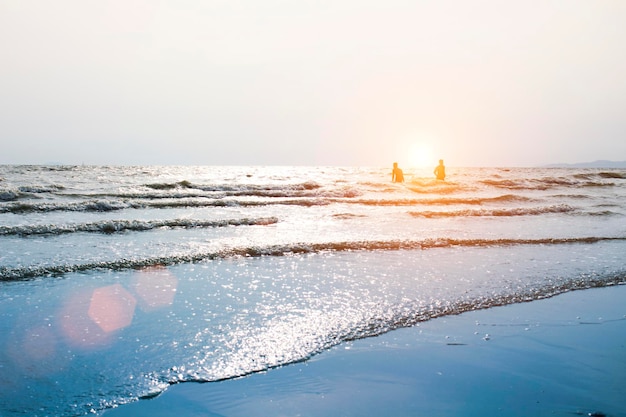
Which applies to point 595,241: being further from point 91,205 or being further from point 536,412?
point 91,205

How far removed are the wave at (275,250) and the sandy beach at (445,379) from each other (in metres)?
4.77

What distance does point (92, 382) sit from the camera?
3.74m

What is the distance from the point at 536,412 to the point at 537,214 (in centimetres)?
1561

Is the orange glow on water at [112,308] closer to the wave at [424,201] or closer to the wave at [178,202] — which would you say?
the wave at [178,202]

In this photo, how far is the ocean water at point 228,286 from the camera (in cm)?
402

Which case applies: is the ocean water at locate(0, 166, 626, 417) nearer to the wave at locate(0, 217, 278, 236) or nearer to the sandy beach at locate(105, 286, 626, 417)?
the wave at locate(0, 217, 278, 236)

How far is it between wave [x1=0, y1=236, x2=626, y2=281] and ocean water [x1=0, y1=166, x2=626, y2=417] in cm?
4

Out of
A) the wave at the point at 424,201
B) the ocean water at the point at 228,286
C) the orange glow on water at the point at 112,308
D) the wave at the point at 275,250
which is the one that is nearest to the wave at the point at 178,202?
the wave at the point at 424,201

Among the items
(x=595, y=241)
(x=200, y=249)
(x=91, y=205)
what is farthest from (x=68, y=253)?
(x=595, y=241)

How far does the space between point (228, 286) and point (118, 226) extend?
7.08 m

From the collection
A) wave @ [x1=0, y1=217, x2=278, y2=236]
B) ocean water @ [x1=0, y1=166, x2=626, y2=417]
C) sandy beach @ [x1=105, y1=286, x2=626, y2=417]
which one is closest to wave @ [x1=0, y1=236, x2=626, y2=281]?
ocean water @ [x1=0, y1=166, x2=626, y2=417]

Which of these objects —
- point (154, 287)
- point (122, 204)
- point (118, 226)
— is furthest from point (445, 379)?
point (122, 204)

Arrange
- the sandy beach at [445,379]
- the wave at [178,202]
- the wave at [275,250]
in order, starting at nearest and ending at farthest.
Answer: the sandy beach at [445,379], the wave at [275,250], the wave at [178,202]

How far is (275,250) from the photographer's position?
9406mm
